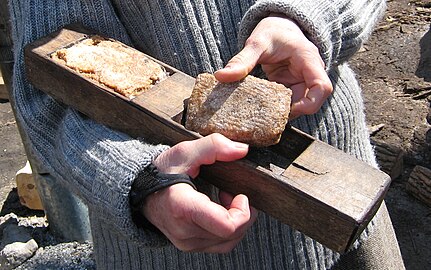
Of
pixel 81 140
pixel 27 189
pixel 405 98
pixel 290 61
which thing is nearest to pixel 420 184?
A: pixel 405 98

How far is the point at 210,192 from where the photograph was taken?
116 centimetres

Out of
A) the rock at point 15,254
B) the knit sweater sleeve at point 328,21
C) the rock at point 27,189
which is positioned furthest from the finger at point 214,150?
the rock at point 27,189

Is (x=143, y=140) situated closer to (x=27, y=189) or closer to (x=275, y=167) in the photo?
(x=275, y=167)

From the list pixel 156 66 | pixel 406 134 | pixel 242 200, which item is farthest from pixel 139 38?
pixel 406 134

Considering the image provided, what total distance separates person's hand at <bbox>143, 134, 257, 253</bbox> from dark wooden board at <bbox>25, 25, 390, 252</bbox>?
4 centimetres

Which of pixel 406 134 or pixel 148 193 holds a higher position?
pixel 148 193

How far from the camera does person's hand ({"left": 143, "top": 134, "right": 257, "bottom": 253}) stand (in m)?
0.94

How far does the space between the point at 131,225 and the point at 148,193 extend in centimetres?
7

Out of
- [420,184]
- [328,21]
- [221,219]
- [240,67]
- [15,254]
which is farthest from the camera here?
[420,184]

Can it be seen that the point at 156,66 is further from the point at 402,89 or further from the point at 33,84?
the point at 402,89

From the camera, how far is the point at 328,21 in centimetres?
121

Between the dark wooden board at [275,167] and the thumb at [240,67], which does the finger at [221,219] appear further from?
the thumb at [240,67]

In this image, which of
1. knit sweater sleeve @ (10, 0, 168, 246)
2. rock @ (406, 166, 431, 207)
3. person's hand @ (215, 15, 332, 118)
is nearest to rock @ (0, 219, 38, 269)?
knit sweater sleeve @ (10, 0, 168, 246)

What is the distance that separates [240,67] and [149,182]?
0.23 metres
